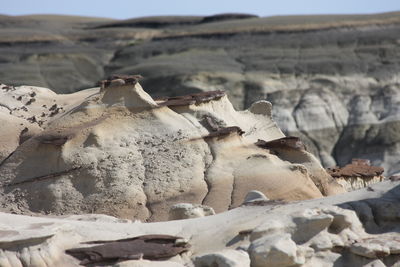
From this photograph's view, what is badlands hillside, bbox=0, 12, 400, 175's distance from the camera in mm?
65312

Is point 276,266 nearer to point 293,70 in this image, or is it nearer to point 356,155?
point 356,155

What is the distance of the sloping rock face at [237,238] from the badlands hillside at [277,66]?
37.3 m

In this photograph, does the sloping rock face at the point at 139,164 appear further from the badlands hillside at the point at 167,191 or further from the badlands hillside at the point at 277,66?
the badlands hillside at the point at 277,66

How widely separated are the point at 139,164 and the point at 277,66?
55.9 metres

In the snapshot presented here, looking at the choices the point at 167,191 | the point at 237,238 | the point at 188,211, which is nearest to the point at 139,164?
the point at 167,191

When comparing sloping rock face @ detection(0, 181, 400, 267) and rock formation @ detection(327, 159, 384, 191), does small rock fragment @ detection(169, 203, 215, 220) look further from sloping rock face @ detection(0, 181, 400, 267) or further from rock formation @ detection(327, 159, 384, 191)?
rock formation @ detection(327, 159, 384, 191)

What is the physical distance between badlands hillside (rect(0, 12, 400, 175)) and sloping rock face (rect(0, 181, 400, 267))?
37.3 metres

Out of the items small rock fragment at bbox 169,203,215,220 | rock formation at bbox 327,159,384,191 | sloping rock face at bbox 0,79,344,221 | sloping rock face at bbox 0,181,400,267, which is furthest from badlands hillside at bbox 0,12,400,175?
sloping rock face at bbox 0,181,400,267

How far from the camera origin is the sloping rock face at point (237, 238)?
516 inches

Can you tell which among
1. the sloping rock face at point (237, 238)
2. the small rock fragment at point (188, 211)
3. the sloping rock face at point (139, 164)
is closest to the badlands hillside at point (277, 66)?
the sloping rock face at point (139, 164)

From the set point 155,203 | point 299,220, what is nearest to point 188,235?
point 299,220

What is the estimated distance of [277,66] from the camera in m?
74.7

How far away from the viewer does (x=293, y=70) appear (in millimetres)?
73438

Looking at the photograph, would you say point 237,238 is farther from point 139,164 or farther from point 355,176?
point 355,176
